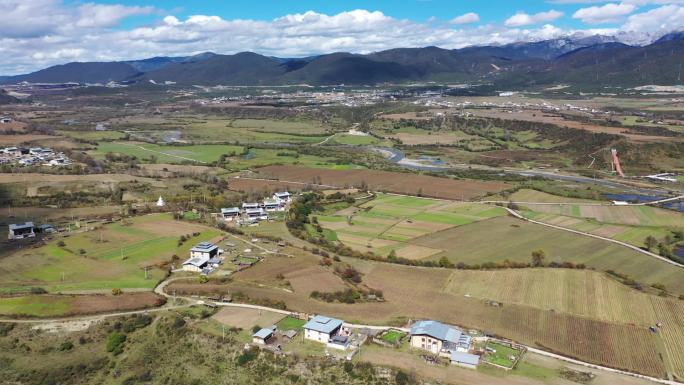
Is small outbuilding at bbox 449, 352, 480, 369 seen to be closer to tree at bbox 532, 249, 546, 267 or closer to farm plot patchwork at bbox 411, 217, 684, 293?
farm plot patchwork at bbox 411, 217, 684, 293

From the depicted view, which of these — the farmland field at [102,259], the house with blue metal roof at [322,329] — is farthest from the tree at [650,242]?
the farmland field at [102,259]

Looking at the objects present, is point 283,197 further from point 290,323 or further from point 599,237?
point 599,237

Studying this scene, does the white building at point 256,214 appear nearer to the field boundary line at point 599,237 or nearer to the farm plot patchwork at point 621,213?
the field boundary line at point 599,237

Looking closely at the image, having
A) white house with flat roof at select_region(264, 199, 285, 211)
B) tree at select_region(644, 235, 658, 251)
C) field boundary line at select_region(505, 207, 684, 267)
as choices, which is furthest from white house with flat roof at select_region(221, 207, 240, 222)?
tree at select_region(644, 235, 658, 251)

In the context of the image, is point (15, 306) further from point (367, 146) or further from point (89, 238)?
point (367, 146)

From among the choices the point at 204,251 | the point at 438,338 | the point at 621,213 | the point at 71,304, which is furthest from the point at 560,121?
the point at 71,304
